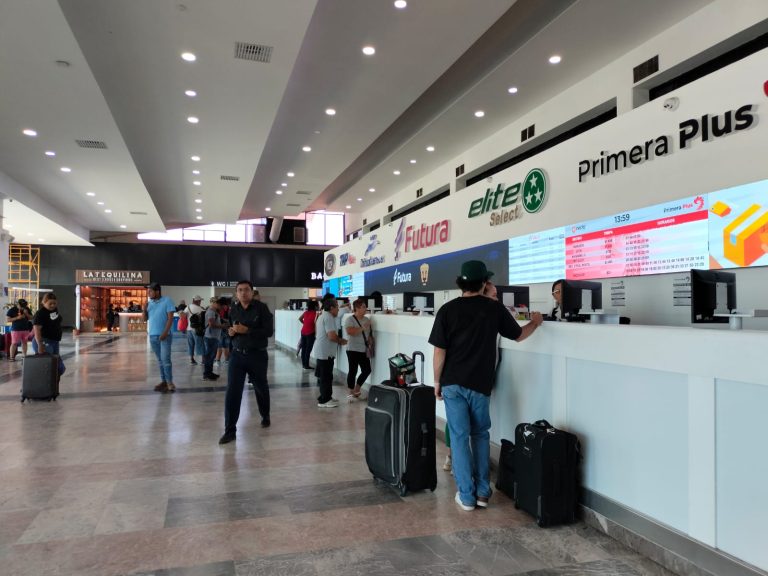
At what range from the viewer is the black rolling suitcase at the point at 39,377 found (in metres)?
6.55

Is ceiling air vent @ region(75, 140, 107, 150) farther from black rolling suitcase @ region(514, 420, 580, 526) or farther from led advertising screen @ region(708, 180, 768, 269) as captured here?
led advertising screen @ region(708, 180, 768, 269)

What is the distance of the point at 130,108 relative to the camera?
8.77 m

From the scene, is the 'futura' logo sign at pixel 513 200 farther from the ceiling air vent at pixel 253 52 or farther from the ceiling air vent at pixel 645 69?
the ceiling air vent at pixel 253 52

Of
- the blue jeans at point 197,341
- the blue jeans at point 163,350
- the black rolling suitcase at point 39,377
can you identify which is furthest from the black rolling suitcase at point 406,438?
the blue jeans at point 197,341

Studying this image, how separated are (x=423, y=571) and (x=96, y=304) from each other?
26597 mm

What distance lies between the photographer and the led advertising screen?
4.82 meters

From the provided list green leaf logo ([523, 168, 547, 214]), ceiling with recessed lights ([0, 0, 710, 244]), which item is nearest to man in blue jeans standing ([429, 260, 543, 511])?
ceiling with recessed lights ([0, 0, 710, 244])

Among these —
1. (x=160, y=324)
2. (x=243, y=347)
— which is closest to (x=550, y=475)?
(x=243, y=347)

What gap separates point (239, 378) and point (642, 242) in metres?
4.90

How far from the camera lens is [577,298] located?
13.6ft

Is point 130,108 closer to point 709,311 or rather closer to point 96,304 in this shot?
point 709,311

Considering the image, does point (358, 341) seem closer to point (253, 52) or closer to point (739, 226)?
point (253, 52)

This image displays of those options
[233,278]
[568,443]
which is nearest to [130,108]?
[568,443]

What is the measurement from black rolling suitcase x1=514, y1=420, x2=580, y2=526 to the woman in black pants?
3746mm
